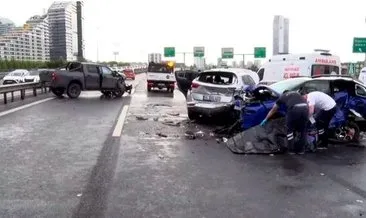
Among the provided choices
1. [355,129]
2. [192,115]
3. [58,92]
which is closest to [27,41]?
[58,92]

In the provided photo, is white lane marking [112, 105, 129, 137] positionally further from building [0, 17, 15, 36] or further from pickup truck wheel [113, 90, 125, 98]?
building [0, 17, 15, 36]

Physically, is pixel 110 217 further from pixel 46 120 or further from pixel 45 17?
pixel 45 17

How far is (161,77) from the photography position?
1292 inches

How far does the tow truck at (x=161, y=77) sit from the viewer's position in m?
32.8

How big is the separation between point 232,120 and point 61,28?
172 ft

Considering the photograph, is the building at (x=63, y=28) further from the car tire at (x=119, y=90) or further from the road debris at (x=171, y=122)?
the road debris at (x=171, y=122)

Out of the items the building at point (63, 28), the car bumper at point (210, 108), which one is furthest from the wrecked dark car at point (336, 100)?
the building at point (63, 28)

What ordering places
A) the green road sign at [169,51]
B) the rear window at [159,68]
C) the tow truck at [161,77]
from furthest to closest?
the green road sign at [169,51], the rear window at [159,68], the tow truck at [161,77]

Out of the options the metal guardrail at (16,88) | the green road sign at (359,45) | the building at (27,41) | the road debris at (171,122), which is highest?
the building at (27,41)

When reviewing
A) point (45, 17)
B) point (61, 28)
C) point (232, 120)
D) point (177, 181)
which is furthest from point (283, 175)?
point (45, 17)

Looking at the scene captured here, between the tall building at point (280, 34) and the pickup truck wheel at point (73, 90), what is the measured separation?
159ft

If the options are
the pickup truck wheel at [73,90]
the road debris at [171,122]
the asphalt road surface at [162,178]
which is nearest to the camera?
the asphalt road surface at [162,178]

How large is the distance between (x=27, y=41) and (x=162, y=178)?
72693 millimetres

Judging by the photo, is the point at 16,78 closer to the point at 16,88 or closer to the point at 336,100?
the point at 16,88
